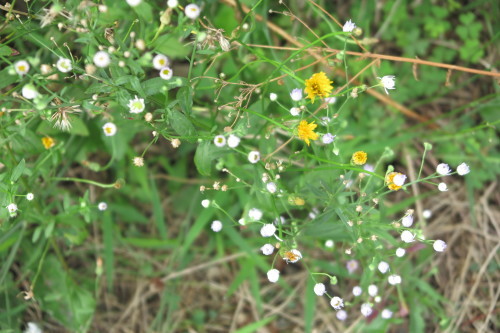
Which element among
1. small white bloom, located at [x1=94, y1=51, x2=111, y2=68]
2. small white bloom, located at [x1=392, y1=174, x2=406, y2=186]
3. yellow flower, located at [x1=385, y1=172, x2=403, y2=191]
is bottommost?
yellow flower, located at [x1=385, y1=172, x2=403, y2=191]

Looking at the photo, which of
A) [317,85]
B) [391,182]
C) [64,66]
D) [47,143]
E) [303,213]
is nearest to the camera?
[64,66]

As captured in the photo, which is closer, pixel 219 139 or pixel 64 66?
pixel 64 66

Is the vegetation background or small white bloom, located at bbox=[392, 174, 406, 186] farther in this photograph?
the vegetation background

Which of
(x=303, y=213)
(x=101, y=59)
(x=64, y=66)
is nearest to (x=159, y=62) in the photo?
(x=101, y=59)

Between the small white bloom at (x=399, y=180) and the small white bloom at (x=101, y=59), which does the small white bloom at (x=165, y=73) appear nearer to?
the small white bloom at (x=101, y=59)

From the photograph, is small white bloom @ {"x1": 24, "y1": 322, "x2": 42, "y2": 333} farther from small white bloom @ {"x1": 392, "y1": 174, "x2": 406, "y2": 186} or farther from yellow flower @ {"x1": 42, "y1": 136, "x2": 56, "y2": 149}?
small white bloom @ {"x1": 392, "y1": 174, "x2": 406, "y2": 186}

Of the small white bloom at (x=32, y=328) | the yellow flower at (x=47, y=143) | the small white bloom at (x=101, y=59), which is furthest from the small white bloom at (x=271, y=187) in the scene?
the small white bloom at (x=32, y=328)

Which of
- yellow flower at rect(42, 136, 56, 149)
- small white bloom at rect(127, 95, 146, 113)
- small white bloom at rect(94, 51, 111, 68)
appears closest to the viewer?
small white bloom at rect(94, 51, 111, 68)

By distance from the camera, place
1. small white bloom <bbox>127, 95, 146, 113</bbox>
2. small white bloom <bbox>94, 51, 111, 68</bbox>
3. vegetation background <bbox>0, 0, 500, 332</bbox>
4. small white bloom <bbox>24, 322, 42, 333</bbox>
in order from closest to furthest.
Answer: small white bloom <bbox>94, 51, 111, 68</bbox> → small white bloom <bbox>127, 95, 146, 113</bbox> → small white bloom <bbox>24, 322, 42, 333</bbox> → vegetation background <bbox>0, 0, 500, 332</bbox>

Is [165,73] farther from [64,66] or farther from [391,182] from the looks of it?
[391,182]

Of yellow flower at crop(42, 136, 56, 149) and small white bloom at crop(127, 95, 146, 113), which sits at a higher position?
small white bloom at crop(127, 95, 146, 113)

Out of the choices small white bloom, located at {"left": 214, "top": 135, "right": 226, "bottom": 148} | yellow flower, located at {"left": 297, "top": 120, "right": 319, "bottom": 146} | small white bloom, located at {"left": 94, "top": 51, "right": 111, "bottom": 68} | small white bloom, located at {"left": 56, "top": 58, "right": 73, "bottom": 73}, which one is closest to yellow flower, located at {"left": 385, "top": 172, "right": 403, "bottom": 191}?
yellow flower, located at {"left": 297, "top": 120, "right": 319, "bottom": 146}
